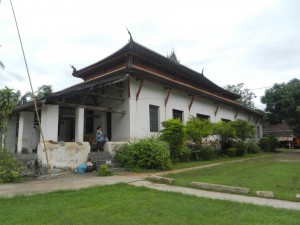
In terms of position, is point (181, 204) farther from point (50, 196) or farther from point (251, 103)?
point (251, 103)

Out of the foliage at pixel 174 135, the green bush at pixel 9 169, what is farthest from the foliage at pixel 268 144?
the green bush at pixel 9 169

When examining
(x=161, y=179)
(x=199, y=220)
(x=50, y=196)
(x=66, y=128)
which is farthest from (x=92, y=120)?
(x=199, y=220)

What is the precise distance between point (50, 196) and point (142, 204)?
7.79 feet

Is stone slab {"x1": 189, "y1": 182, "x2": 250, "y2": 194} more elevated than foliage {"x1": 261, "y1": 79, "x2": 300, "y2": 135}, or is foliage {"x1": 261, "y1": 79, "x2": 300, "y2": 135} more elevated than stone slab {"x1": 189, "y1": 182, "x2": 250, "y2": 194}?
foliage {"x1": 261, "y1": 79, "x2": 300, "y2": 135}

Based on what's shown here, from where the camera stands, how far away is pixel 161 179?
798cm

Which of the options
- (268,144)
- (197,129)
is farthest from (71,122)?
(268,144)

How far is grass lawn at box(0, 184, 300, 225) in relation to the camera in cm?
407

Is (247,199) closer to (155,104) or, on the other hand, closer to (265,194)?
(265,194)

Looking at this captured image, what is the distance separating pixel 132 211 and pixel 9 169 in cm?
614

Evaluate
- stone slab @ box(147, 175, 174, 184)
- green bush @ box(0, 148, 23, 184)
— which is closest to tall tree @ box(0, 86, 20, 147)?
green bush @ box(0, 148, 23, 184)

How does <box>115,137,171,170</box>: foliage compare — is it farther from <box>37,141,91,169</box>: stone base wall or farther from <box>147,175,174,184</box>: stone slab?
<box>147,175,174,184</box>: stone slab

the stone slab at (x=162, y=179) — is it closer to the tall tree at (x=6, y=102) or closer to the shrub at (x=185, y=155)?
the shrub at (x=185, y=155)

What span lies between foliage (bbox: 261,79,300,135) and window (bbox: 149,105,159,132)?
16.1 m

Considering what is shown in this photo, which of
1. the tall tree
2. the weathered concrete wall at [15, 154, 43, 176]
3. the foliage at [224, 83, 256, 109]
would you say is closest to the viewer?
the weathered concrete wall at [15, 154, 43, 176]
